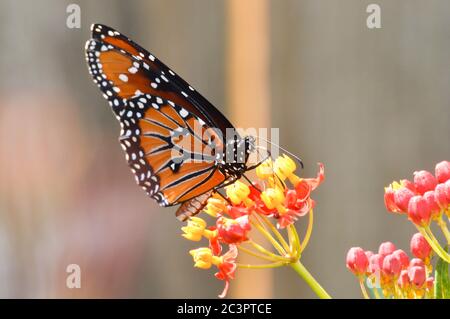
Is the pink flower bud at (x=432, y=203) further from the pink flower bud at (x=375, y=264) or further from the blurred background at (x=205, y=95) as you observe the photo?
the blurred background at (x=205, y=95)

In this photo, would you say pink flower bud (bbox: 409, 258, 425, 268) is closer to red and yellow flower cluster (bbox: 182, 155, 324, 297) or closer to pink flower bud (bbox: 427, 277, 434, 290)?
pink flower bud (bbox: 427, 277, 434, 290)

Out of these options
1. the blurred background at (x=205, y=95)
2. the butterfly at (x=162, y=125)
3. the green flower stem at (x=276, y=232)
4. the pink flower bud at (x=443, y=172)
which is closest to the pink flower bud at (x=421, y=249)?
the pink flower bud at (x=443, y=172)

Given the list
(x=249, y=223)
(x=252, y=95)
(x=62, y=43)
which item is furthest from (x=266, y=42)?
(x=249, y=223)

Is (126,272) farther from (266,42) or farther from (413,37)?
(413,37)

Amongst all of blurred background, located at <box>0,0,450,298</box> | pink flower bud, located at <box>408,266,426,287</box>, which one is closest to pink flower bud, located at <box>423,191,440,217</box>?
pink flower bud, located at <box>408,266,426,287</box>

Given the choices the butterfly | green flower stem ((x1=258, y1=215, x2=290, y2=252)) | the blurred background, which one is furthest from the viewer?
the blurred background

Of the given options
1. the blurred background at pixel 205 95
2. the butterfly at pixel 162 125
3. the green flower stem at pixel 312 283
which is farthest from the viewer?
the blurred background at pixel 205 95

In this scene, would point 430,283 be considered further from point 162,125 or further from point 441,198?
point 162,125
